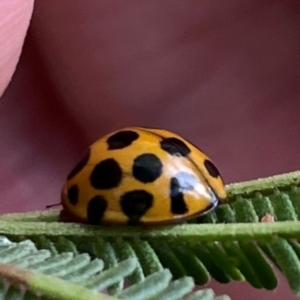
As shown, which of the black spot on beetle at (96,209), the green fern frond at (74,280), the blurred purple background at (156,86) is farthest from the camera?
the blurred purple background at (156,86)

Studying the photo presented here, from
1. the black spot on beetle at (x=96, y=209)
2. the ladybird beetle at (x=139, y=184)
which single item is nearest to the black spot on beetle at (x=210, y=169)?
the ladybird beetle at (x=139, y=184)

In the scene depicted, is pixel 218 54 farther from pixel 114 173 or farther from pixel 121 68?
pixel 114 173

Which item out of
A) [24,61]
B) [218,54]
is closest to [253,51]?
[218,54]

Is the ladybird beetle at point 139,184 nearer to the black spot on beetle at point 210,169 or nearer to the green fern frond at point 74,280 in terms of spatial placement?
the black spot on beetle at point 210,169

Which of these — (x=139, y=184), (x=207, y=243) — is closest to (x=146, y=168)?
(x=139, y=184)

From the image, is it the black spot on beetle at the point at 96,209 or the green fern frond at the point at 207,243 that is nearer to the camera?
the green fern frond at the point at 207,243

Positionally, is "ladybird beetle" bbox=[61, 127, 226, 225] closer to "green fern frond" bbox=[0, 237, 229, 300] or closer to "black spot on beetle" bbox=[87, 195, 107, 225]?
"black spot on beetle" bbox=[87, 195, 107, 225]

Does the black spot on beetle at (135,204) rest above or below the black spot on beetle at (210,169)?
above
